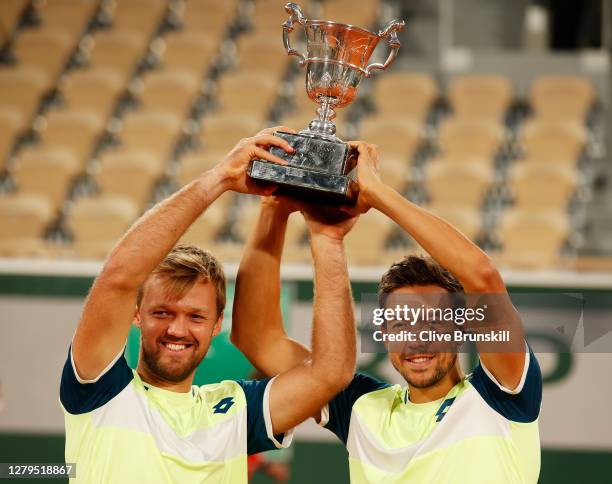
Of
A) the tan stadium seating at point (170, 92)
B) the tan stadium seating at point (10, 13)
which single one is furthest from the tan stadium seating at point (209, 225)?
the tan stadium seating at point (10, 13)

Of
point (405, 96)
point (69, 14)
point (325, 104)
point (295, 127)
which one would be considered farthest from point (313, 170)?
point (69, 14)

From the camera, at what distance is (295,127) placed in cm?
861

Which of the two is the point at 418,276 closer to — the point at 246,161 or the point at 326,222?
the point at 326,222

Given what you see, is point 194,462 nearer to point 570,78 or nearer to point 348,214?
point 348,214

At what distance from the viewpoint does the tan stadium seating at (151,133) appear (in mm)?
8969

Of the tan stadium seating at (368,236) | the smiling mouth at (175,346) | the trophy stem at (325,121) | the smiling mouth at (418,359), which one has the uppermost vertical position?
the tan stadium seating at (368,236)

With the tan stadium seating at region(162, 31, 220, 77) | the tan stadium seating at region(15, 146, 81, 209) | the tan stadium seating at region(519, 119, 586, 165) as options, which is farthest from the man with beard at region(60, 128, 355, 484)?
the tan stadium seating at region(162, 31, 220, 77)

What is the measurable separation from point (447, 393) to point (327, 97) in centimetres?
94

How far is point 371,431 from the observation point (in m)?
2.76

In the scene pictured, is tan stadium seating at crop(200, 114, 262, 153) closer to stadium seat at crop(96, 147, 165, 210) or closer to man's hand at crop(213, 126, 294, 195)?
stadium seat at crop(96, 147, 165, 210)

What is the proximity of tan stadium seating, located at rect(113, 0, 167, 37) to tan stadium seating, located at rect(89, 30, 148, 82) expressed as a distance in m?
0.22

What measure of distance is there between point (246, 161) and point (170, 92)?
717cm

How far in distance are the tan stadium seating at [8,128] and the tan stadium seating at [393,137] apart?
3178 millimetres

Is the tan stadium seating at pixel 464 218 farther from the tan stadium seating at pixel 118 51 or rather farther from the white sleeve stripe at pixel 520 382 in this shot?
Result: the white sleeve stripe at pixel 520 382
